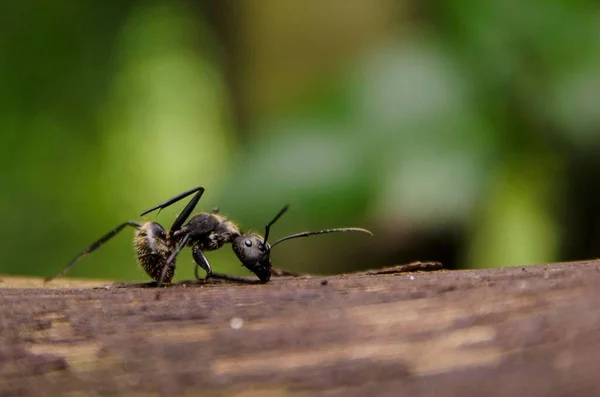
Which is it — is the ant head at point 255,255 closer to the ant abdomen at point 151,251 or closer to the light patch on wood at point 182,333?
the ant abdomen at point 151,251

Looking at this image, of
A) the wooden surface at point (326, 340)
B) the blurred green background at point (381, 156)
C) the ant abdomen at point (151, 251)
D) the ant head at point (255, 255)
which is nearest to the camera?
the wooden surface at point (326, 340)

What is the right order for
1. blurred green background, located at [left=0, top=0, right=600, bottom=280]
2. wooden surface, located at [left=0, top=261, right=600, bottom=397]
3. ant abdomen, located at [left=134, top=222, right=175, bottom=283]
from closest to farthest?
wooden surface, located at [left=0, top=261, right=600, bottom=397], ant abdomen, located at [left=134, top=222, right=175, bottom=283], blurred green background, located at [left=0, top=0, right=600, bottom=280]

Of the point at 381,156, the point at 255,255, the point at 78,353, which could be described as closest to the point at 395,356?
the point at 78,353

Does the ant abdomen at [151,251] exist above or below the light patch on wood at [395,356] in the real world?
below

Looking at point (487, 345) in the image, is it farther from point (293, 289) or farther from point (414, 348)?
point (293, 289)

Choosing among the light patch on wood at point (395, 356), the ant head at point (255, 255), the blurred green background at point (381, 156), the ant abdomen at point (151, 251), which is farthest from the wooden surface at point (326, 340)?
the blurred green background at point (381, 156)

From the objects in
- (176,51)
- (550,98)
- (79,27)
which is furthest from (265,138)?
(79,27)

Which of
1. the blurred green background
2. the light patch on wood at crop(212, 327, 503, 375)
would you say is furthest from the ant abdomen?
the blurred green background

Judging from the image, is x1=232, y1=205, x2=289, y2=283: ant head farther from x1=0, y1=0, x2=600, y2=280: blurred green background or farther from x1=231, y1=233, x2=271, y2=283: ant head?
x1=0, y1=0, x2=600, y2=280: blurred green background
